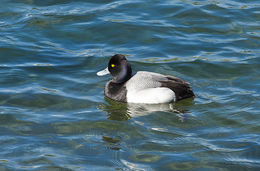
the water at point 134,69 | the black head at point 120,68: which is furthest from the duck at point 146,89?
the water at point 134,69

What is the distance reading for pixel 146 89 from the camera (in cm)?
917

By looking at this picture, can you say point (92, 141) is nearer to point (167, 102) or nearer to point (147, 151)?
point (147, 151)

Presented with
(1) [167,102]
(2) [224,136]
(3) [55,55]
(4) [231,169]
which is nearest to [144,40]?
Answer: (3) [55,55]

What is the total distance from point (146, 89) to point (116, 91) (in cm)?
60

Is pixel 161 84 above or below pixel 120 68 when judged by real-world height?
below

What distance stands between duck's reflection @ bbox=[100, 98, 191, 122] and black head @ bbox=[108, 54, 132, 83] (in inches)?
19.7

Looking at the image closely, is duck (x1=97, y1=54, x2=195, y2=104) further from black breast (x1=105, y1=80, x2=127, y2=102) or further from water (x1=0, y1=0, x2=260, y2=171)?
water (x1=0, y1=0, x2=260, y2=171)

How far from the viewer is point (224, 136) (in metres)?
→ 7.70

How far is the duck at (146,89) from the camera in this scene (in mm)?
9133

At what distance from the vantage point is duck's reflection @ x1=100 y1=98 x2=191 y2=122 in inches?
343

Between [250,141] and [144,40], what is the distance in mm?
5139

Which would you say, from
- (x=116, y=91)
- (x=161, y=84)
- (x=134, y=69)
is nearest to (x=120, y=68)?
(x=116, y=91)

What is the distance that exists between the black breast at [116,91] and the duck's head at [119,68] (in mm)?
117

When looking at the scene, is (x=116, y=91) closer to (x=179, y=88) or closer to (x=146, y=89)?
(x=146, y=89)
